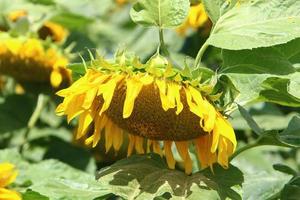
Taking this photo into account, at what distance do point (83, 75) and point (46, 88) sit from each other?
72cm

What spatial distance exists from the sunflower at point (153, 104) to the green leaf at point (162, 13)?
0.29ft

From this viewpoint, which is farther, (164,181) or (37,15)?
(37,15)

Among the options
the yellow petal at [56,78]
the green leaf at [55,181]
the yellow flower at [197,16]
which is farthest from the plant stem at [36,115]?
the yellow flower at [197,16]

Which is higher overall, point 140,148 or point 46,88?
point 140,148

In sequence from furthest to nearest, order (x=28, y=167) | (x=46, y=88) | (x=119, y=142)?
(x=46, y=88)
(x=28, y=167)
(x=119, y=142)

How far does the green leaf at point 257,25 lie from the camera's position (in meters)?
1.15

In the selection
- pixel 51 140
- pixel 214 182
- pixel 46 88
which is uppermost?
pixel 214 182

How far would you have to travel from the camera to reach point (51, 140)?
6.75 feet

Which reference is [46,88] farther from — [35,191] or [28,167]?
[35,191]

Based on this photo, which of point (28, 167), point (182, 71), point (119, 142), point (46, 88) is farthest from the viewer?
point (46, 88)

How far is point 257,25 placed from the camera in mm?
1187

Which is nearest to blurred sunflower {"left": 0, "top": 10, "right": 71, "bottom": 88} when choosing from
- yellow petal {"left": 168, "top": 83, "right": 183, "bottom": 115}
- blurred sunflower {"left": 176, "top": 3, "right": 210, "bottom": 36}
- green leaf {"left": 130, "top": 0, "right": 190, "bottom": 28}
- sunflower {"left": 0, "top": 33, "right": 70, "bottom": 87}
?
sunflower {"left": 0, "top": 33, "right": 70, "bottom": 87}

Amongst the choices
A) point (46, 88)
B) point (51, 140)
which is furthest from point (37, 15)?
point (51, 140)

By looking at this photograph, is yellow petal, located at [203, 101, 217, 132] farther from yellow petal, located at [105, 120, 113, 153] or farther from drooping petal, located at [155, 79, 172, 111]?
yellow petal, located at [105, 120, 113, 153]
